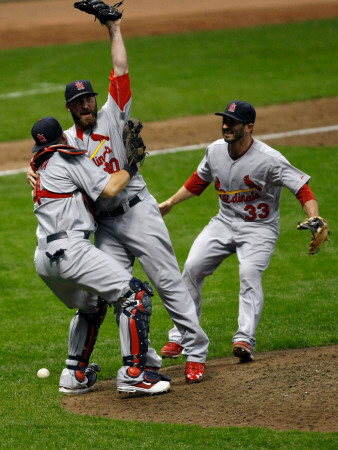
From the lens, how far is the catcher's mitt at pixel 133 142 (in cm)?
607

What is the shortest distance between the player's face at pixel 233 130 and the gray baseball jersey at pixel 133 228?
80cm

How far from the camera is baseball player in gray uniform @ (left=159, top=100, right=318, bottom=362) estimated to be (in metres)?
6.65

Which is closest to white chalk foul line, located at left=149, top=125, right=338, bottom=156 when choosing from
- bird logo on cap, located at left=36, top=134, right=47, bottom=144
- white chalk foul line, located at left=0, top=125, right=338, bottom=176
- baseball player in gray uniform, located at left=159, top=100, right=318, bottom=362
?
white chalk foul line, located at left=0, top=125, right=338, bottom=176

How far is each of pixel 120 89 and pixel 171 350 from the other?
204 centimetres

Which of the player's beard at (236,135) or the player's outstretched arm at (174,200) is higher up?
the player's beard at (236,135)

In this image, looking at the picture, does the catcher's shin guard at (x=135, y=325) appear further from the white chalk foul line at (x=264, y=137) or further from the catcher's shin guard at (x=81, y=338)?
the white chalk foul line at (x=264, y=137)

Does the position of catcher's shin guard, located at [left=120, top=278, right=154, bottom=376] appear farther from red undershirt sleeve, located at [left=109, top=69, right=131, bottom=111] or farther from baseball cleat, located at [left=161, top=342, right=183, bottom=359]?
red undershirt sleeve, located at [left=109, top=69, right=131, bottom=111]

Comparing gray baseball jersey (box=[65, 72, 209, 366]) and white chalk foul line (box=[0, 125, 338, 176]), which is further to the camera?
white chalk foul line (box=[0, 125, 338, 176])

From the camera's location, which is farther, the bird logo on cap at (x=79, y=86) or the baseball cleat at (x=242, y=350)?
the baseball cleat at (x=242, y=350)

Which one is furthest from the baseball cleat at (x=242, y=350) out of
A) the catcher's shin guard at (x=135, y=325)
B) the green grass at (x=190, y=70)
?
the green grass at (x=190, y=70)

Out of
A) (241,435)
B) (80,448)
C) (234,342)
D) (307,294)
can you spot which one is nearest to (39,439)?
(80,448)

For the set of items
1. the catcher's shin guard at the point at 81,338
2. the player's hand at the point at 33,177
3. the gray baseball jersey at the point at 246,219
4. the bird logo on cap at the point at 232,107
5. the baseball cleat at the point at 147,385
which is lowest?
the baseball cleat at the point at 147,385

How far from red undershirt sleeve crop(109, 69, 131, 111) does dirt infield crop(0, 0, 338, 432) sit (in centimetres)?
202

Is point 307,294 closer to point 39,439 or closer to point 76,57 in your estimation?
point 39,439
